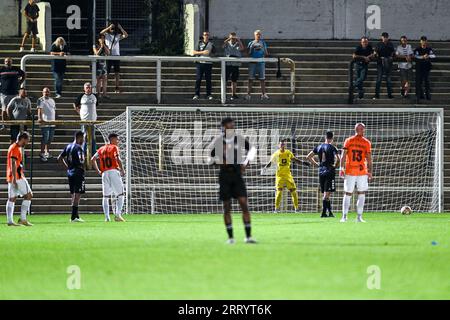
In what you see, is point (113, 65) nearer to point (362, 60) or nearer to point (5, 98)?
point (5, 98)

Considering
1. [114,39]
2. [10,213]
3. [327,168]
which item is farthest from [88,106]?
[10,213]

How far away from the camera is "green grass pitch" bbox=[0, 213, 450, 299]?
14.2 m

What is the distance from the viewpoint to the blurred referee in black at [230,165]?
20.0 m

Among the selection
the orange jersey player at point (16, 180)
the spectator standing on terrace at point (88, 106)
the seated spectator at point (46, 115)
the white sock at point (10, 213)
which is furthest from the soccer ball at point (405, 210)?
the white sock at point (10, 213)

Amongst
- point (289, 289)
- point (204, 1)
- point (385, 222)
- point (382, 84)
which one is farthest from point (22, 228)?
point (204, 1)

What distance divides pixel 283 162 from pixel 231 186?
14139 millimetres

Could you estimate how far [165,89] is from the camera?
39.3 m

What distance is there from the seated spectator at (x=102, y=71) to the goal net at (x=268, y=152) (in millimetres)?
1330

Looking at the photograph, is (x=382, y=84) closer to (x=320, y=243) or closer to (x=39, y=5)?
(x=39, y=5)

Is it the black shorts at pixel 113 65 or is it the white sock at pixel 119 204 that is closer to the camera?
the white sock at pixel 119 204

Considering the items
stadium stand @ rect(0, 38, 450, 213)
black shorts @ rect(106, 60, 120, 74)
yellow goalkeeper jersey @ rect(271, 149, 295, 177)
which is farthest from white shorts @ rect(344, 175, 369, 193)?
black shorts @ rect(106, 60, 120, 74)

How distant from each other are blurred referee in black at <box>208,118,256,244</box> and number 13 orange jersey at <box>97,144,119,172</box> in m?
9.81

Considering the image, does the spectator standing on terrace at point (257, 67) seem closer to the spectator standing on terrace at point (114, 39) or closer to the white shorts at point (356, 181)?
the spectator standing on terrace at point (114, 39)

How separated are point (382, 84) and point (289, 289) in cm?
2681
